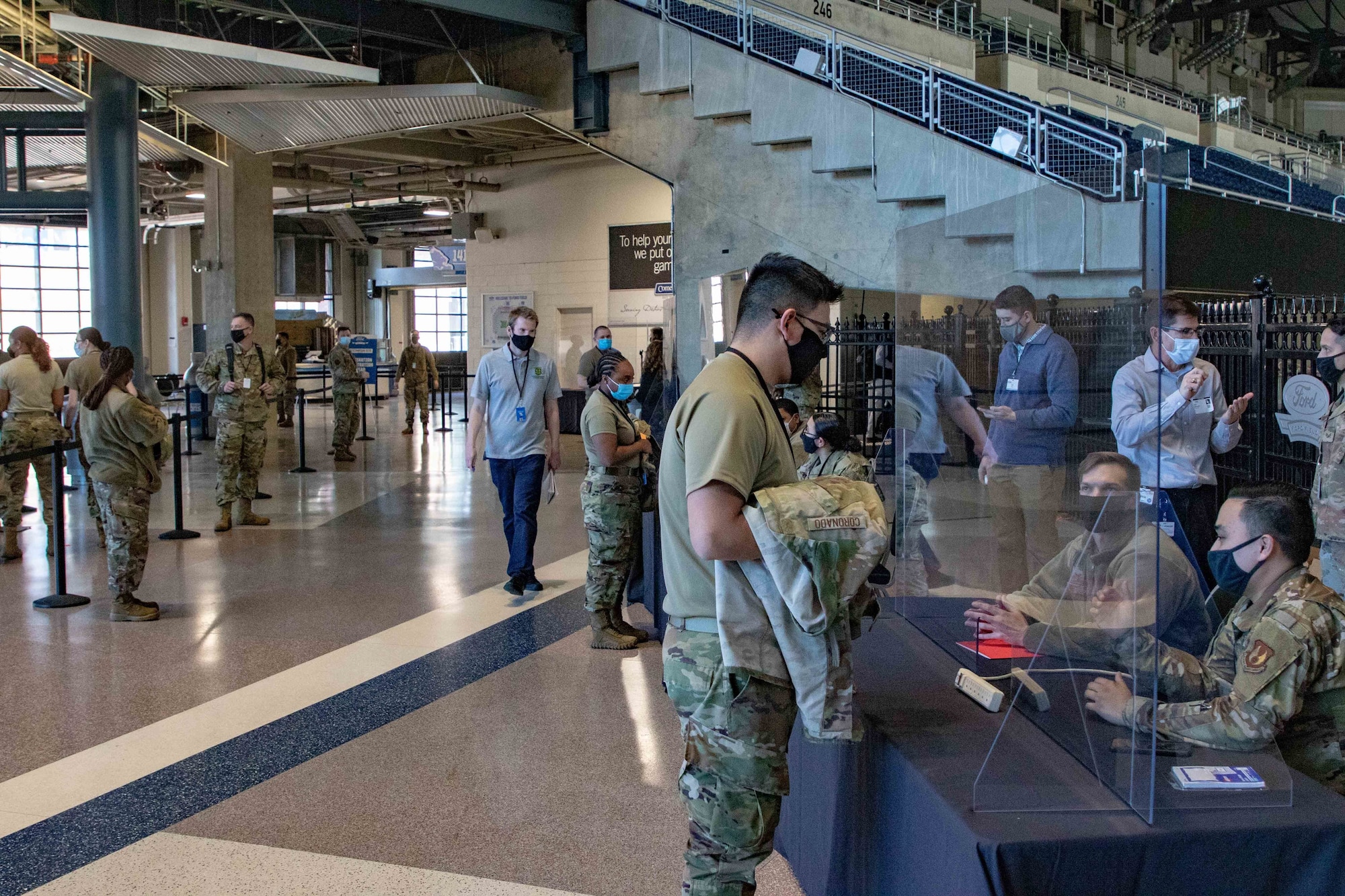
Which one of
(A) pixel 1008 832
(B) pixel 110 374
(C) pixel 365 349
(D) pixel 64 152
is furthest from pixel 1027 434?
(C) pixel 365 349

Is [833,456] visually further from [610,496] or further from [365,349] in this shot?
[365,349]

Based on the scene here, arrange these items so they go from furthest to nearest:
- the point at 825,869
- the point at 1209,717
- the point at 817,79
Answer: the point at 817,79 < the point at 825,869 < the point at 1209,717

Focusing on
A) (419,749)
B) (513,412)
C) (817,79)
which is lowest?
(419,749)

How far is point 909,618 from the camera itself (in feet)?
11.2

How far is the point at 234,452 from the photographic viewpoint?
9.09m

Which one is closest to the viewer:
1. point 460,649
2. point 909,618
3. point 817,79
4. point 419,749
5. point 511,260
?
point 909,618

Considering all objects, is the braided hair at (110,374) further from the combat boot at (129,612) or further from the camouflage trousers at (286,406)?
the camouflage trousers at (286,406)

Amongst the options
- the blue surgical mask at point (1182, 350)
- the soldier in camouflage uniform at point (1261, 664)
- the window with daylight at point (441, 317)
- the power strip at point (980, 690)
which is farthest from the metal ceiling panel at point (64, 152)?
the window with daylight at point (441, 317)

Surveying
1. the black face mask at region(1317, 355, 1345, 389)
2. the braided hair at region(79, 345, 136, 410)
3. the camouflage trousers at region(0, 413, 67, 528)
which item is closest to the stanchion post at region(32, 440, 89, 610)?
the braided hair at region(79, 345, 136, 410)

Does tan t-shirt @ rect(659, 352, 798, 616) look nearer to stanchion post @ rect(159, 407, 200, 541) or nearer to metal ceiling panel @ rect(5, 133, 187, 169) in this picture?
stanchion post @ rect(159, 407, 200, 541)

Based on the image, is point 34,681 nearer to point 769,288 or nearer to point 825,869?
point 825,869

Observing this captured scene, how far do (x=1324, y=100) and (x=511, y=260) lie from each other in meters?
37.4

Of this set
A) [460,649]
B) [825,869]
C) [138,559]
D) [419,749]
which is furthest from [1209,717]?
[138,559]

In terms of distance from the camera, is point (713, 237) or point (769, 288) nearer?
point (769, 288)
